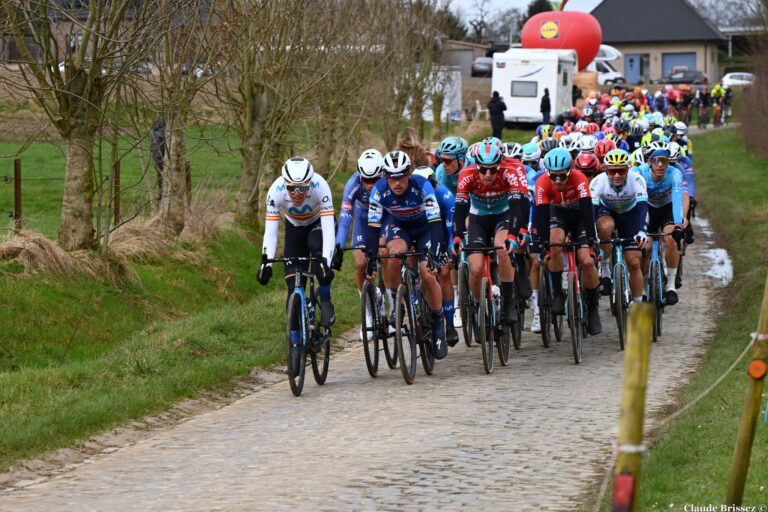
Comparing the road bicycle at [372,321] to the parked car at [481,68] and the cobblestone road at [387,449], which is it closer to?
the cobblestone road at [387,449]

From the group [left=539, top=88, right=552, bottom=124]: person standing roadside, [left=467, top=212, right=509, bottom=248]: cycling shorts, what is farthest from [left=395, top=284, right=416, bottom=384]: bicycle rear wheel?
[left=539, top=88, right=552, bottom=124]: person standing roadside

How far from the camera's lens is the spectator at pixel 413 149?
47.7ft

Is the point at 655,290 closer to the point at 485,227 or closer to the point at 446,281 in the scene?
the point at 485,227

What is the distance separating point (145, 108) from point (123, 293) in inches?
93.6

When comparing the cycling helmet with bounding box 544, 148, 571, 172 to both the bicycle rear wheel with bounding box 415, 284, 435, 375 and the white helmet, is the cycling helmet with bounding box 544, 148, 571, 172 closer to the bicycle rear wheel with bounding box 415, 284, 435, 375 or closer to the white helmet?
the white helmet

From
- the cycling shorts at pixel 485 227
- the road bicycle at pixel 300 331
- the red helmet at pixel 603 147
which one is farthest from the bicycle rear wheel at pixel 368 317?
the red helmet at pixel 603 147

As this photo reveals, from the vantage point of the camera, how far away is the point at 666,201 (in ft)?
53.3

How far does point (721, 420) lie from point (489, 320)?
359 cm

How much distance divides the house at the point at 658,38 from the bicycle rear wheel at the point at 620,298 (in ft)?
279

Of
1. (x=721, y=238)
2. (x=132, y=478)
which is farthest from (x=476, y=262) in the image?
(x=721, y=238)

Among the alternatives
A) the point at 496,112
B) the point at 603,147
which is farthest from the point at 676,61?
the point at 603,147

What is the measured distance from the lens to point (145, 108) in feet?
55.8

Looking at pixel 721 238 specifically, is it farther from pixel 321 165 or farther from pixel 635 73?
pixel 635 73

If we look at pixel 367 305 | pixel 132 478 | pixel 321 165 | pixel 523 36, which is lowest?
pixel 132 478
